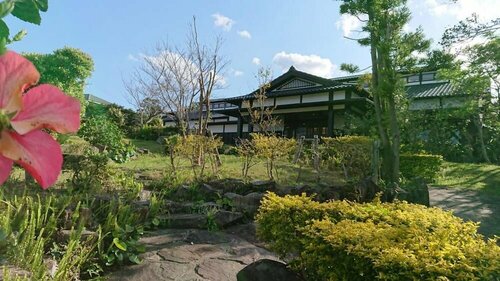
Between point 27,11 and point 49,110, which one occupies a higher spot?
point 27,11

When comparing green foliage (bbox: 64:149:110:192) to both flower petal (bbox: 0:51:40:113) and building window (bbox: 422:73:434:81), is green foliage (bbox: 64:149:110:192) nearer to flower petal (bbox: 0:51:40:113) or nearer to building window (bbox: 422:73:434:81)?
flower petal (bbox: 0:51:40:113)

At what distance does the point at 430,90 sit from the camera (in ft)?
71.3

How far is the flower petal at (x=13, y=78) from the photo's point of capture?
346mm

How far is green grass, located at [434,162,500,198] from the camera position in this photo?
11905 mm

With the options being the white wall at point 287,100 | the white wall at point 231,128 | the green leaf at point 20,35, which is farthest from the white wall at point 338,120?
the green leaf at point 20,35

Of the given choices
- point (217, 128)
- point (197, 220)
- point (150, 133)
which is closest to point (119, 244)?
point (197, 220)

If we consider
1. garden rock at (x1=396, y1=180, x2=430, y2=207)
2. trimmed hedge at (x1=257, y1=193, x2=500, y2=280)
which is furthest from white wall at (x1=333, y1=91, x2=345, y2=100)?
trimmed hedge at (x1=257, y1=193, x2=500, y2=280)

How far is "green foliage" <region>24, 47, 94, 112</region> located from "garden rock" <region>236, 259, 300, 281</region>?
52.9ft

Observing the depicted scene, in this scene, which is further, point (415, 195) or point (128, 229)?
point (415, 195)

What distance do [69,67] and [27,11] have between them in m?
19.7

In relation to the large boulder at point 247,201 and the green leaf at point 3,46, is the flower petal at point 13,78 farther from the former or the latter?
the large boulder at point 247,201

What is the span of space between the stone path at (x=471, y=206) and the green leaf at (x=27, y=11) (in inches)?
324

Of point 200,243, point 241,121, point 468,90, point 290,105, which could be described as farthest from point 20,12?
point 241,121

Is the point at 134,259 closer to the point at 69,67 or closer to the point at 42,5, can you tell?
the point at 42,5
